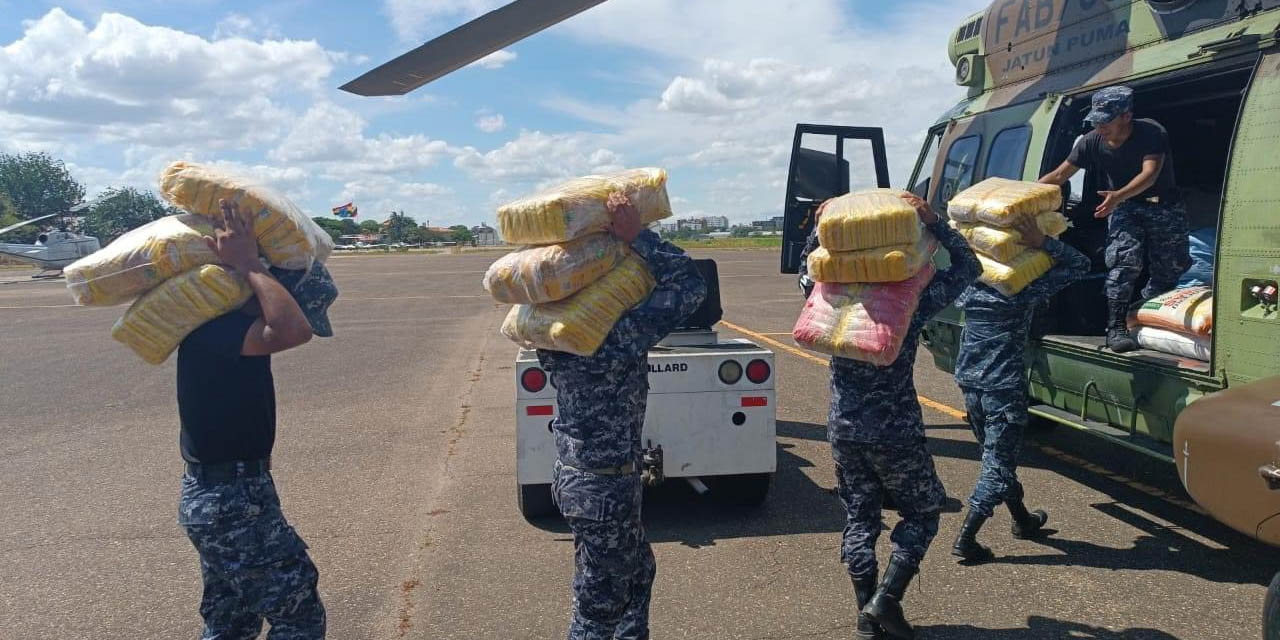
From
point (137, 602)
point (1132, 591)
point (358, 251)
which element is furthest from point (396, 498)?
point (358, 251)

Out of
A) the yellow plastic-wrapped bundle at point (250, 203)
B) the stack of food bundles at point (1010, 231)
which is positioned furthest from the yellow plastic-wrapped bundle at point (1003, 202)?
the yellow plastic-wrapped bundle at point (250, 203)

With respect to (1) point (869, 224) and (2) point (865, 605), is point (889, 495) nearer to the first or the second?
(2) point (865, 605)

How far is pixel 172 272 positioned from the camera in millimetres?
2650

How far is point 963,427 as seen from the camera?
298 inches

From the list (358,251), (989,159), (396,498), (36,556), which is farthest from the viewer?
(358,251)

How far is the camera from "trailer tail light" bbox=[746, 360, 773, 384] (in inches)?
201

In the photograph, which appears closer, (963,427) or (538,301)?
(538,301)

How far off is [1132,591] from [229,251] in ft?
13.9

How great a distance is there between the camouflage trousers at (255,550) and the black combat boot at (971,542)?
3.24 m

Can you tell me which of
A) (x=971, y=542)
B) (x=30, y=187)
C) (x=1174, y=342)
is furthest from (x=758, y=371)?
(x=30, y=187)

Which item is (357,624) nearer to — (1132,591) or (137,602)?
(137,602)

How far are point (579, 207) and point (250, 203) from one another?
42.1 inches

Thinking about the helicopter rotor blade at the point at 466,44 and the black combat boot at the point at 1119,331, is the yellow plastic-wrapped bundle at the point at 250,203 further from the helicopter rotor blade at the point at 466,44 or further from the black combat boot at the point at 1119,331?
the black combat boot at the point at 1119,331

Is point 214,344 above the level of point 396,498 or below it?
above
